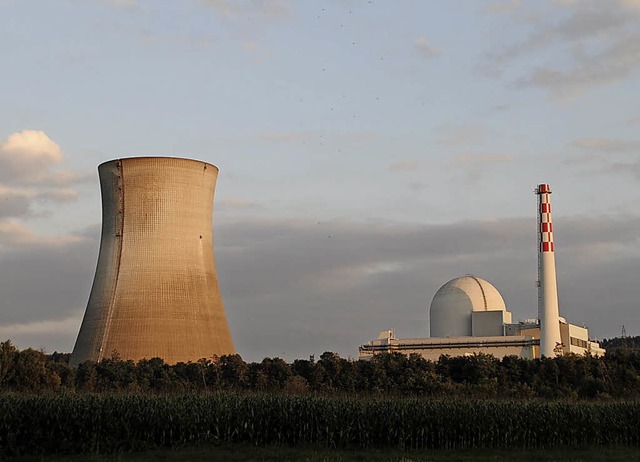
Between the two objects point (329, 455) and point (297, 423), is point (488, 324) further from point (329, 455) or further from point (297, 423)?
point (329, 455)

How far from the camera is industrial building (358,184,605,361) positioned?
2044 inches

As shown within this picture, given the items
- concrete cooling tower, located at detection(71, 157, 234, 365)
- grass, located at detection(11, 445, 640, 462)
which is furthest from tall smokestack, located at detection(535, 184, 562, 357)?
grass, located at detection(11, 445, 640, 462)

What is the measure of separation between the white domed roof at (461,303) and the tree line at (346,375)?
699cm

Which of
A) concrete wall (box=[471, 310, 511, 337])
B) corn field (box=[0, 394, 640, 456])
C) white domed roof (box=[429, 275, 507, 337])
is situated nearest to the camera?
corn field (box=[0, 394, 640, 456])

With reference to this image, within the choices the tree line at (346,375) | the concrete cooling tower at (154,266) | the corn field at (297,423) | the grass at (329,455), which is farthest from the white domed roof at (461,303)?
the grass at (329,455)

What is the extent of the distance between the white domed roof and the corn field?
3084 cm

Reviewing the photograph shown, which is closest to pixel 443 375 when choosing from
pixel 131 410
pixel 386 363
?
pixel 386 363

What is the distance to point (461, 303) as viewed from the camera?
56.7 m

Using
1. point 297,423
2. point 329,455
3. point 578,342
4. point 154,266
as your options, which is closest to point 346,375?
point 154,266

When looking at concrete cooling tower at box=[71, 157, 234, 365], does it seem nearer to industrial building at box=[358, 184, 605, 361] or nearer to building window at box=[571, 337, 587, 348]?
industrial building at box=[358, 184, 605, 361]

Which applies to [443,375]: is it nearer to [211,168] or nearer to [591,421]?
[211,168]

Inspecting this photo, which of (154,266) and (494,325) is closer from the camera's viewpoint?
(154,266)

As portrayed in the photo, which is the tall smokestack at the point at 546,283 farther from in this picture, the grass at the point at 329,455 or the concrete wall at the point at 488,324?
the grass at the point at 329,455

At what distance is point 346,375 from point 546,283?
13.7 m
